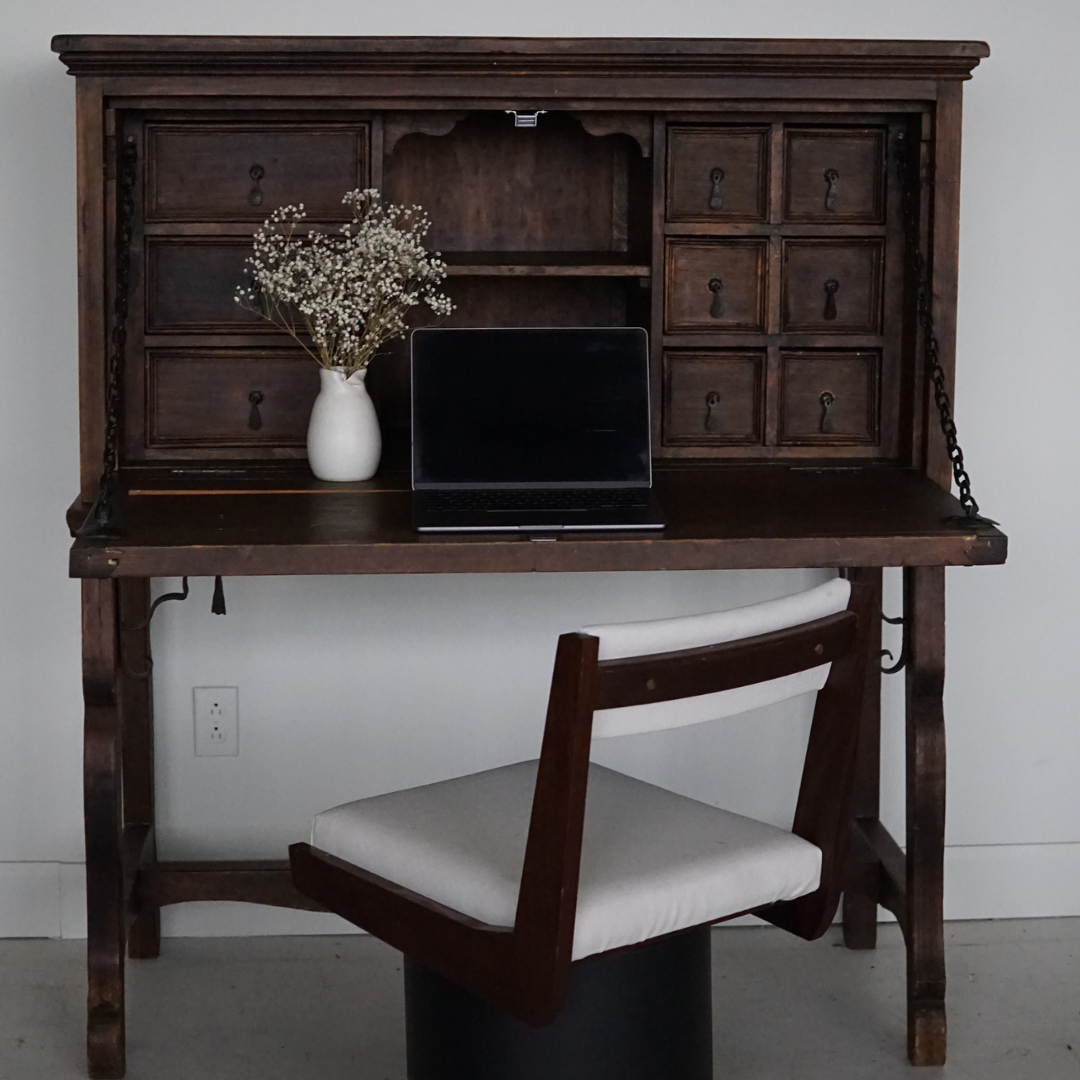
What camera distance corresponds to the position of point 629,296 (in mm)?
2662

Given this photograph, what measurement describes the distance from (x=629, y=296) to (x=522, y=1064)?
1.38m

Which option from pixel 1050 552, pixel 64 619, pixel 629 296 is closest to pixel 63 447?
pixel 64 619

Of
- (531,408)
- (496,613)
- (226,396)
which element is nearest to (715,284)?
(531,408)

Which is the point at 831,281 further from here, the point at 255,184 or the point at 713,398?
the point at 255,184

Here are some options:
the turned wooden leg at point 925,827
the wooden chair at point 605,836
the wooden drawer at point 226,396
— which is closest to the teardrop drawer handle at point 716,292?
the turned wooden leg at point 925,827

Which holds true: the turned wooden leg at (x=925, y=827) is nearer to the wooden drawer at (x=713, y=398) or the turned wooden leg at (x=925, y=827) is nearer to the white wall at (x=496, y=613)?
the wooden drawer at (x=713, y=398)

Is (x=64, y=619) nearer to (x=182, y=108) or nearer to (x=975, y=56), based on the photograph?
(x=182, y=108)

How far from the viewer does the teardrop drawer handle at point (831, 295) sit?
255 cm

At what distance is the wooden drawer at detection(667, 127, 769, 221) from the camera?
250cm

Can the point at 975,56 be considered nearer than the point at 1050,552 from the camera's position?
Yes

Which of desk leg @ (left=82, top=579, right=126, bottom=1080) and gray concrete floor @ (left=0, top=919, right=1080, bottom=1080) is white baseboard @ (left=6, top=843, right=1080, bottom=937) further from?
desk leg @ (left=82, top=579, right=126, bottom=1080)

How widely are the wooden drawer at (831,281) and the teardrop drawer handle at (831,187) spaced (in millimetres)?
62

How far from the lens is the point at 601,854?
1751 mm

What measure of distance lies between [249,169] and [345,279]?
0.98ft
